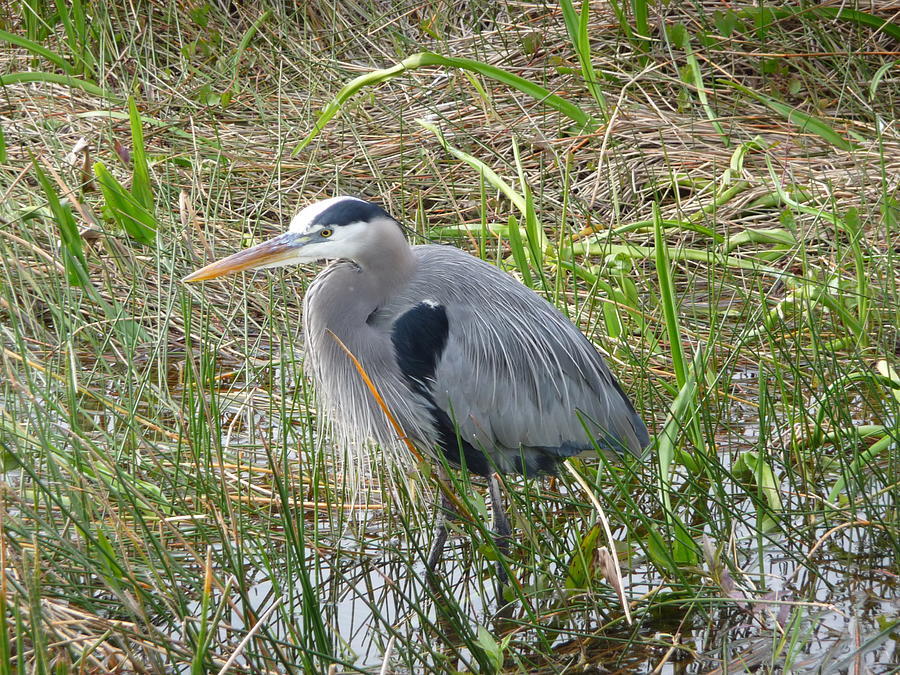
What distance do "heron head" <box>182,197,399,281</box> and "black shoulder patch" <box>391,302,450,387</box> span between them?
0.23 meters

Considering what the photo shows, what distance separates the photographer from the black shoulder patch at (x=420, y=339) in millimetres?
2926

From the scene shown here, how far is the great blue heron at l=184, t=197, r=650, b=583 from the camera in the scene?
2.84 meters

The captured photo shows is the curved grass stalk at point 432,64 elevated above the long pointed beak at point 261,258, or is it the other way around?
the curved grass stalk at point 432,64

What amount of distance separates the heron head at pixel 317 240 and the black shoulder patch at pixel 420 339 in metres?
0.23

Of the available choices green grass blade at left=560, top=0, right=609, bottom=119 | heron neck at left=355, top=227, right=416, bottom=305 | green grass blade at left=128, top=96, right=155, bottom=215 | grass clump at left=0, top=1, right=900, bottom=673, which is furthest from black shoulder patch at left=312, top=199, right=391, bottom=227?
green grass blade at left=560, top=0, right=609, bottom=119

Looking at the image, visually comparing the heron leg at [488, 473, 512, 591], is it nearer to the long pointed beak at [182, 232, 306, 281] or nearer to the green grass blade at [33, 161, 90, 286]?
the long pointed beak at [182, 232, 306, 281]

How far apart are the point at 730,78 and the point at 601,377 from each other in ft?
9.31

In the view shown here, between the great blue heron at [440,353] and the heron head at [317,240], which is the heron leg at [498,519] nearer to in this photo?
the great blue heron at [440,353]

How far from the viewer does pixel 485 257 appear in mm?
3971

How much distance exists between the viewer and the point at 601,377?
10.5ft

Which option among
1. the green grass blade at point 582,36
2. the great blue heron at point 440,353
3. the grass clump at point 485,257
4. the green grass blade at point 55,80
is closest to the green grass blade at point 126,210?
the grass clump at point 485,257

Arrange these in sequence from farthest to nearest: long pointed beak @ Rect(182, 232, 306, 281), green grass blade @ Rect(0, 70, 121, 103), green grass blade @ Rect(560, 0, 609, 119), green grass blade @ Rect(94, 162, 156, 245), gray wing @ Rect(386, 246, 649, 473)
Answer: green grass blade @ Rect(0, 70, 121, 103), green grass blade @ Rect(560, 0, 609, 119), green grass blade @ Rect(94, 162, 156, 245), gray wing @ Rect(386, 246, 649, 473), long pointed beak @ Rect(182, 232, 306, 281)

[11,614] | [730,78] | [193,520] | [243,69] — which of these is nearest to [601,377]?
[193,520]

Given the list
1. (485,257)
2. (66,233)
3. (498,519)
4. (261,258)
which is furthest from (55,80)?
(498,519)
